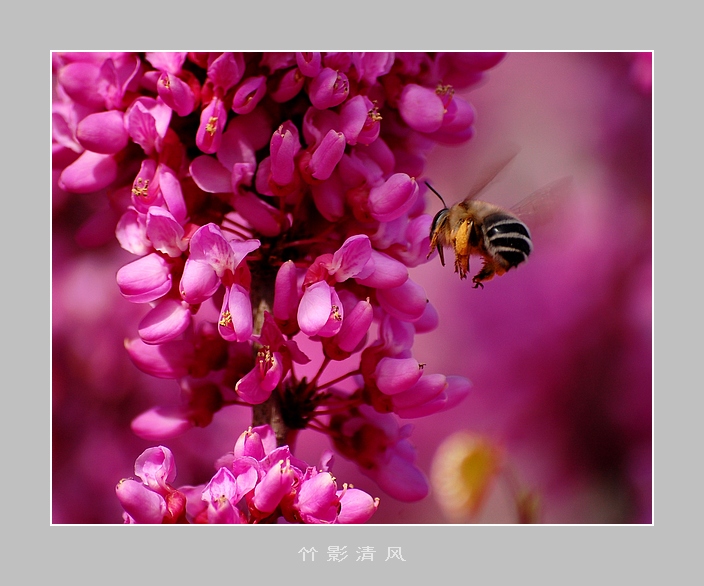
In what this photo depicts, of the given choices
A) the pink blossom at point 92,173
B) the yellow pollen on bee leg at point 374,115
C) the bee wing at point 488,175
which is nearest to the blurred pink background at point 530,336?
the bee wing at point 488,175

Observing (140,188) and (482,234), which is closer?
(140,188)

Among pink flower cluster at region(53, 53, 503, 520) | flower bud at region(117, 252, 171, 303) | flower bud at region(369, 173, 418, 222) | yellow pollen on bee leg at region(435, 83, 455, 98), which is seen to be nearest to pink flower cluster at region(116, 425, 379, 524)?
pink flower cluster at region(53, 53, 503, 520)

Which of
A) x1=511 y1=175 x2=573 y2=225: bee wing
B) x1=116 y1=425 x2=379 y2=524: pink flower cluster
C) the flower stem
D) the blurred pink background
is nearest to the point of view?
x1=116 y1=425 x2=379 y2=524: pink flower cluster

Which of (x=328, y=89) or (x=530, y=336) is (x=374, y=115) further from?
(x=530, y=336)

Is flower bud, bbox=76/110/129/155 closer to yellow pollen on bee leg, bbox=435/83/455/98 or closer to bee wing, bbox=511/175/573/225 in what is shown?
yellow pollen on bee leg, bbox=435/83/455/98

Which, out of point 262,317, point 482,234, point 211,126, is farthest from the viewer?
point 482,234

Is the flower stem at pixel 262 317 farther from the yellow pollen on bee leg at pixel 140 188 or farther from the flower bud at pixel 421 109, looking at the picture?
the flower bud at pixel 421 109

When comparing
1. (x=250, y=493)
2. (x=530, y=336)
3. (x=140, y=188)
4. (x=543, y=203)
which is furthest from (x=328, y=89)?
(x=530, y=336)
